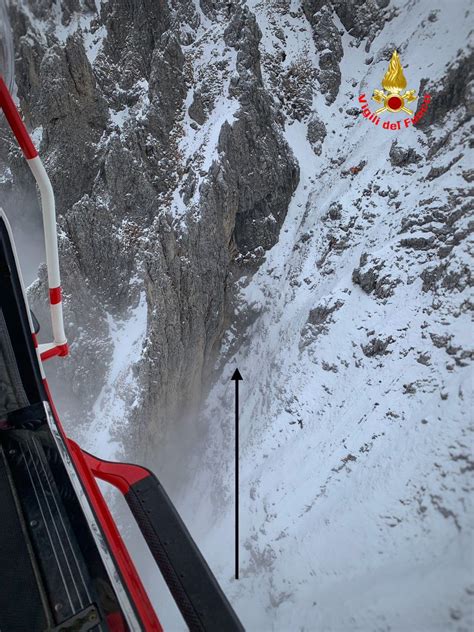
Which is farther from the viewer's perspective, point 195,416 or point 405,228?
point 195,416

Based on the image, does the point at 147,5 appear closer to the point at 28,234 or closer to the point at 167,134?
the point at 167,134

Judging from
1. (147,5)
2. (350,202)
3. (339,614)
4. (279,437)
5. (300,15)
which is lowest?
(279,437)

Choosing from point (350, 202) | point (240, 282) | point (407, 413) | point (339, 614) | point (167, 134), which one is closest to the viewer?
point (339, 614)

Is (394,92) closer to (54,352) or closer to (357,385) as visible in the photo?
(357,385)

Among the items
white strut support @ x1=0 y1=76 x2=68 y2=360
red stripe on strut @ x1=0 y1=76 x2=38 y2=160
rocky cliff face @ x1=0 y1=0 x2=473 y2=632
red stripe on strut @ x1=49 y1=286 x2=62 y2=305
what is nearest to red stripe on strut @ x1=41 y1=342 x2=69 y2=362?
white strut support @ x1=0 y1=76 x2=68 y2=360

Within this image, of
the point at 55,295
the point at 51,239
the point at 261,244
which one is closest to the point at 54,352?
the point at 55,295

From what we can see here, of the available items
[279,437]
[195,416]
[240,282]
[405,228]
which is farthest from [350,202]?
[195,416]

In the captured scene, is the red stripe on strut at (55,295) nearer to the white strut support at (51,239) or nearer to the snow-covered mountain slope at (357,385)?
the white strut support at (51,239)
